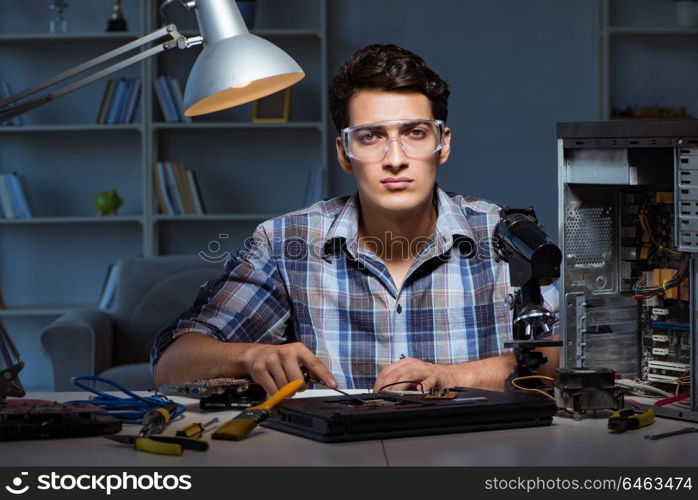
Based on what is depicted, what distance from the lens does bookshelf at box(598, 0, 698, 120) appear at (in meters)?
4.80

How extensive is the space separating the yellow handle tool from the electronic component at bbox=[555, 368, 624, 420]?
38cm

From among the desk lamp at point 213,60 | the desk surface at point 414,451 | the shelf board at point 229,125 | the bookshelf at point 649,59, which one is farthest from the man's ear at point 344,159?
the bookshelf at point 649,59

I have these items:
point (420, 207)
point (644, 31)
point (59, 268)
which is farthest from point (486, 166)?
point (420, 207)

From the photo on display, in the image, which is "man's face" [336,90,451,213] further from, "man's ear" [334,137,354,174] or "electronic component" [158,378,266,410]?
"electronic component" [158,378,266,410]

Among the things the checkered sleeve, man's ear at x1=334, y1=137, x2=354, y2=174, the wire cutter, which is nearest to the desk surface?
the wire cutter

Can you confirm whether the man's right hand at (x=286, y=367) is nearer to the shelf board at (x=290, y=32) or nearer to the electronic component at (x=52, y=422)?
the electronic component at (x=52, y=422)

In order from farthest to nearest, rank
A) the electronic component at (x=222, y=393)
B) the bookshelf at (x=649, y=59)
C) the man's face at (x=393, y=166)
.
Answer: the bookshelf at (x=649, y=59) < the man's face at (x=393, y=166) < the electronic component at (x=222, y=393)

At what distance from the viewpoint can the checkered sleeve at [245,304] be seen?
198 centimetres

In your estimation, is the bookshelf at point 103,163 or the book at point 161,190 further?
the bookshelf at point 103,163

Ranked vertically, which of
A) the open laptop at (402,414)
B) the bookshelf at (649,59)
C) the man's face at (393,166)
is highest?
the bookshelf at (649,59)

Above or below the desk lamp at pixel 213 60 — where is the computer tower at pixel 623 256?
below

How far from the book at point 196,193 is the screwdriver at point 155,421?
11.1 feet
